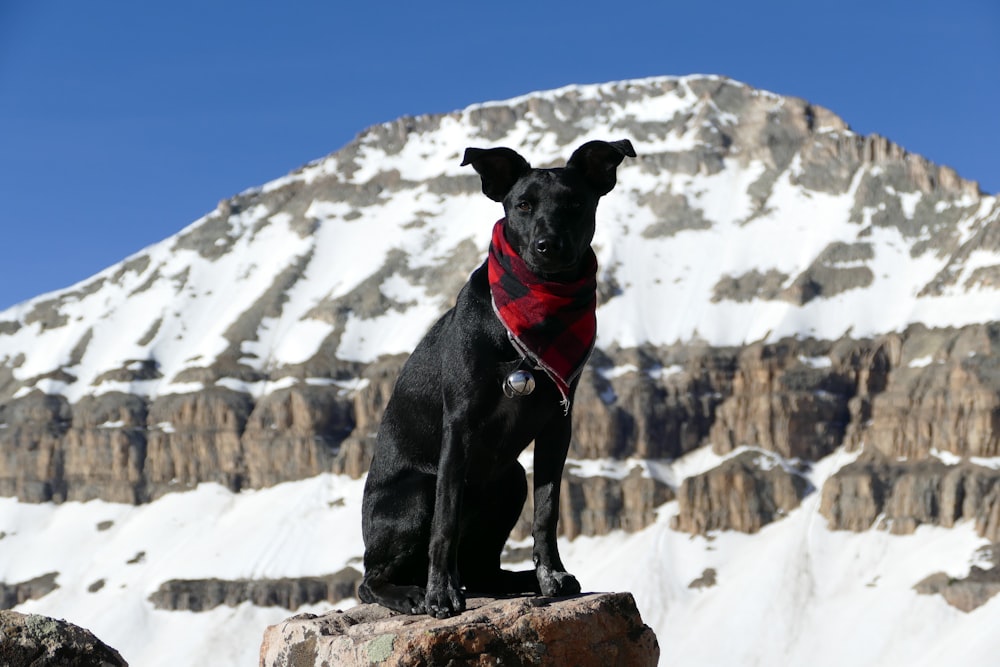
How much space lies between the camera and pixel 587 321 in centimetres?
1187

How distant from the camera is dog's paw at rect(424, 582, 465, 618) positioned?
11.1 metres

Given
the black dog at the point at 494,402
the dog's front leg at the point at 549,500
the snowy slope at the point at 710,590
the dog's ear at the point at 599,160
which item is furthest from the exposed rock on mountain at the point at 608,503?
the dog's ear at the point at 599,160

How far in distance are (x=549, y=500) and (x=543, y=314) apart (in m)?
1.84

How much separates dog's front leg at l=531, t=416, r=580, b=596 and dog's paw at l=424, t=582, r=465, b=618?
1.00m

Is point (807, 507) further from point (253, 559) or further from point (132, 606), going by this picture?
point (132, 606)

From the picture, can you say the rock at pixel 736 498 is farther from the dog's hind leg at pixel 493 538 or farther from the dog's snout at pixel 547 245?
the dog's snout at pixel 547 245

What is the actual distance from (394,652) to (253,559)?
609 feet

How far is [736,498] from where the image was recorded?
607ft

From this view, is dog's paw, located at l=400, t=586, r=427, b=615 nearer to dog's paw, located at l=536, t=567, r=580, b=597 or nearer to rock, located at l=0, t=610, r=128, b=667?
dog's paw, located at l=536, t=567, r=580, b=597

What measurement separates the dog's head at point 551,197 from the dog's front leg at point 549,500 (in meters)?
1.52

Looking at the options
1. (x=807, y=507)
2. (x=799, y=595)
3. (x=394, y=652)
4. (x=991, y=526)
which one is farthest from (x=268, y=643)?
(x=807, y=507)

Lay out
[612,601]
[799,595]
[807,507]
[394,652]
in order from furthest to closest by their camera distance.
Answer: [807,507] → [799,595] → [612,601] → [394,652]

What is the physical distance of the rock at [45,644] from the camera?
1170 cm

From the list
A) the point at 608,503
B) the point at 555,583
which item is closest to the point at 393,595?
the point at 555,583
